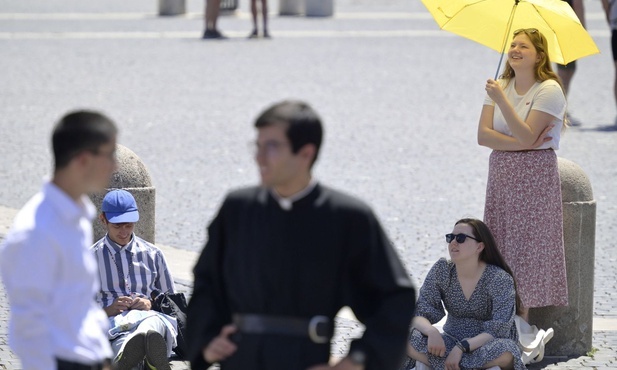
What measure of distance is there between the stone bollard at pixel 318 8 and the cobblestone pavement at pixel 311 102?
1.31 metres

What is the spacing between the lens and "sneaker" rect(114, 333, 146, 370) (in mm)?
5293

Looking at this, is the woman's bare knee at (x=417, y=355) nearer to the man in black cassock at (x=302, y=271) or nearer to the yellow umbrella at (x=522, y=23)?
the yellow umbrella at (x=522, y=23)

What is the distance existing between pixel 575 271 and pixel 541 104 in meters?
0.96

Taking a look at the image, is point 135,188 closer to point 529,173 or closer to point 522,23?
point 529,173

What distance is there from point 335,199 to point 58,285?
78 centimetres

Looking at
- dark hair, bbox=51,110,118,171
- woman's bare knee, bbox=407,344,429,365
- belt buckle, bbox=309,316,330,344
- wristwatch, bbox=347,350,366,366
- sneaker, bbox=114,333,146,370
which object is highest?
dark hair, bbox=51,110,118,171

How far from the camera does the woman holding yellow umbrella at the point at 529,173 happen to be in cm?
565

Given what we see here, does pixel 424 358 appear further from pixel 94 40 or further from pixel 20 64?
pixel 94 40

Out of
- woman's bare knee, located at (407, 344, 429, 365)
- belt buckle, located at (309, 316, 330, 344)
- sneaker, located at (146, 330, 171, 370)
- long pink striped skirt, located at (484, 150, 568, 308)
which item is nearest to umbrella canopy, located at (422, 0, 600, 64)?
long pink striped skirt, located at (484, 150, 568, 308)

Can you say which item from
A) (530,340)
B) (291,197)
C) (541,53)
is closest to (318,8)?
(541,53)

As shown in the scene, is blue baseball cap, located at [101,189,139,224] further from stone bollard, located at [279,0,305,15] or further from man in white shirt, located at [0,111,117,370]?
stone bollard, located at [279,0,305,15]

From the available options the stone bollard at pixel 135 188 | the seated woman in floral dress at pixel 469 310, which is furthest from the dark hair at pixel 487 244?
the stone bollard at pixel 135 188

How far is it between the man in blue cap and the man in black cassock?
2.05 meters

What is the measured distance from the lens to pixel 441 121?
13.5 metres
